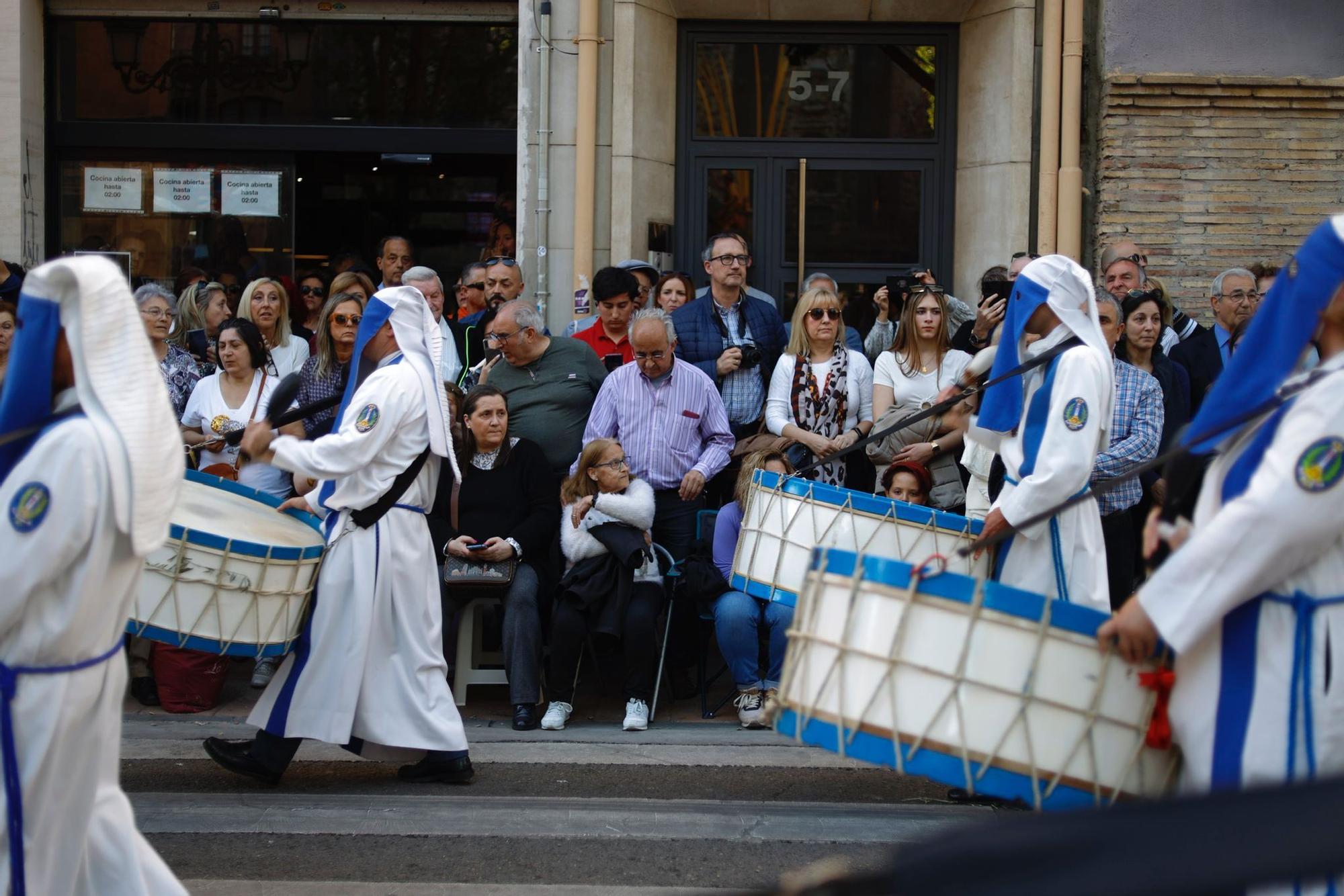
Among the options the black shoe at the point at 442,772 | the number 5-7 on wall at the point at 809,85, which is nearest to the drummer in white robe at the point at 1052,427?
the black shoe at the point at 442,772

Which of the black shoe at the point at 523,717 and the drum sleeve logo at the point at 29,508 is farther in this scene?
the black shoe at the point at 523,717

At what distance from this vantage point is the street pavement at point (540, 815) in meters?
5.35

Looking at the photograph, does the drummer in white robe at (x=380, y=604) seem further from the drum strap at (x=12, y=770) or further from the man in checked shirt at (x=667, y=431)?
the drum strap at (x=12, y=770)

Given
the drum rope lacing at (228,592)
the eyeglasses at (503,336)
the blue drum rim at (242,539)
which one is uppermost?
the eyeglasses at (503,336)

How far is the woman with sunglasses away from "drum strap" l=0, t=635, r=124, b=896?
504cm

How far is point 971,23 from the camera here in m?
11.4

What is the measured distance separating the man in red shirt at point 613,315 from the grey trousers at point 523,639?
72.7 inches

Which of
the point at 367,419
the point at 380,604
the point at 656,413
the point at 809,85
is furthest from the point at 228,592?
the point at 809,85

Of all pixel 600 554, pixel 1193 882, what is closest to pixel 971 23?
pixel 600 554

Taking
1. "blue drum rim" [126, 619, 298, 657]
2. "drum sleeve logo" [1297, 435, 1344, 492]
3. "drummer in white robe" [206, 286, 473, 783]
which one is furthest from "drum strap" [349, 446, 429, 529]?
"drum sleeve logo" [1297, 435, 1344, 492]

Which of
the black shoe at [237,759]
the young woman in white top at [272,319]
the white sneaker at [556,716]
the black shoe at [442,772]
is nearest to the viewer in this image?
the black shoe at [237,759]

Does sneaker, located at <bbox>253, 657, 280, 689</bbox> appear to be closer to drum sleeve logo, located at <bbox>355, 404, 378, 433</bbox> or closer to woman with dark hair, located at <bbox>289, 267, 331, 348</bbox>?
drum sleeve logo, located at <bbox>355, 404, 378, 433</bbox>

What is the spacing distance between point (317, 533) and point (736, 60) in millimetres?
6476

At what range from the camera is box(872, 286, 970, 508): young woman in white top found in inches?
334
